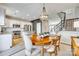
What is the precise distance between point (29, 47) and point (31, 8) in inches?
31.4

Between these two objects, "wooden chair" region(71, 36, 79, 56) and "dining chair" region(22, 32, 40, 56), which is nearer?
"wooden chair" region(71, 36, 79, 56)

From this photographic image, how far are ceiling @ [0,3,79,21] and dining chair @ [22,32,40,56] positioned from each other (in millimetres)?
395

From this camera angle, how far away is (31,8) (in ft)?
7.99

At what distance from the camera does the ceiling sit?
2.39 meters

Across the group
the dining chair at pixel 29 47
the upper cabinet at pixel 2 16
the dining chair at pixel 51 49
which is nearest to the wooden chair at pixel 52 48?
the dining chair at pixel 51 49

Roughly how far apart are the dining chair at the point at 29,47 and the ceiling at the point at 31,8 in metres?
0.40

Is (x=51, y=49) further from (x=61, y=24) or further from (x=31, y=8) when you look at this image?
(x=31, y=8)

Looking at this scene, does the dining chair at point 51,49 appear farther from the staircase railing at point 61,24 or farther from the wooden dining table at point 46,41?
the staircase railing at point 61,24

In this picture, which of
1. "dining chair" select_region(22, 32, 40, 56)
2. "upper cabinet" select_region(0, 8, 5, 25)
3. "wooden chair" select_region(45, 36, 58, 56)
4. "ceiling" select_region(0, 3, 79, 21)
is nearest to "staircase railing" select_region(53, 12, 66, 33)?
"ceiling" select_region(0, 3, 79, 21)

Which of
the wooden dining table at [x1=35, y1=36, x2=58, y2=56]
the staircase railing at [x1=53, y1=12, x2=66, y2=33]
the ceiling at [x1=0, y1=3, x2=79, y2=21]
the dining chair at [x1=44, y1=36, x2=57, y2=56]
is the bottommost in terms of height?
the dining chair at [x1=44, y1=36, x2=57, y2=56]

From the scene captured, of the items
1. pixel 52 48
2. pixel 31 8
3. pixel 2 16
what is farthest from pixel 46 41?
pixel 2 16

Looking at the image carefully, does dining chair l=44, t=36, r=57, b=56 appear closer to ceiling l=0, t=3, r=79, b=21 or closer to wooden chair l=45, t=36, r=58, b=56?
wooden chair l=45, t=36, r=58, b=56

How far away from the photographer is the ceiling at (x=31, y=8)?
2391 mm

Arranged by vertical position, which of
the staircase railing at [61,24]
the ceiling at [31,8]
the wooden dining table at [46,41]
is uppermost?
the ceiling at [31,8]
